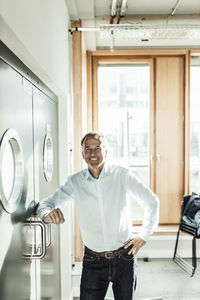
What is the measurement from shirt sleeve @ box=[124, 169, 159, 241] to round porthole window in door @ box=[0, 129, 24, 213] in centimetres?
70

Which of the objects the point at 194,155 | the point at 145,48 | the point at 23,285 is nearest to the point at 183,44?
the point at 145,48

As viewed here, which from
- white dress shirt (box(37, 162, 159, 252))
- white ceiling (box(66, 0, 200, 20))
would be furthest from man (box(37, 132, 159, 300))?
white ceiling (box(66, 0, 200, 20))

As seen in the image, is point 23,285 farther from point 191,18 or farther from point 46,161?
point 191,18

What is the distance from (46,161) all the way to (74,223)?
1226 millimetres

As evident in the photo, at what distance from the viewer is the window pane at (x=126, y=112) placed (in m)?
3.96

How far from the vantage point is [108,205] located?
1.80 metres

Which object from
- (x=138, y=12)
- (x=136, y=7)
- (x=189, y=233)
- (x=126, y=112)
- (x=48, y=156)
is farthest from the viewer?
(x=126, y=112)

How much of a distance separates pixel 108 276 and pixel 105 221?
0.34 meters

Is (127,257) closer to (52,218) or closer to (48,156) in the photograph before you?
(52,218)

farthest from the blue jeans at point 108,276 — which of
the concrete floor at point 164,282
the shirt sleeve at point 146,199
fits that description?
the concrete floor at point 164,282

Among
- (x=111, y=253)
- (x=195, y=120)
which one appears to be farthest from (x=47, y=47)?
(x=195, y=120)

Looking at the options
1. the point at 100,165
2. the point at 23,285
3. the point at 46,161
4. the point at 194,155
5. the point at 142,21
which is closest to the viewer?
the point at 23,285

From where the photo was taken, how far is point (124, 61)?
3.88 meters

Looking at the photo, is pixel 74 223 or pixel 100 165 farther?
pixel 74 223
